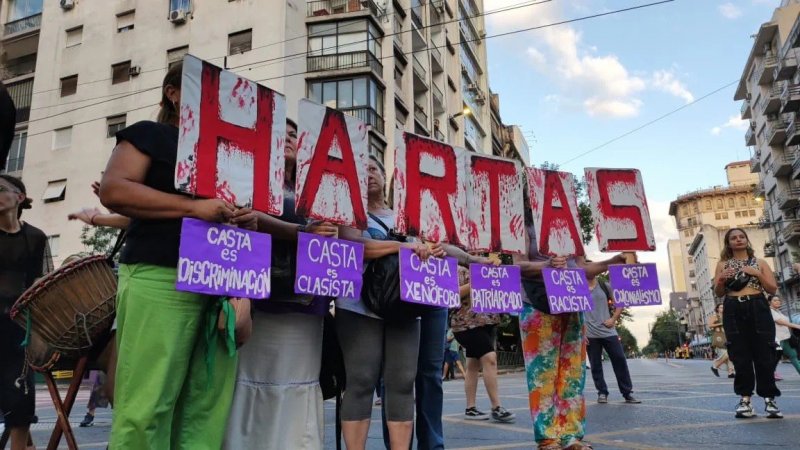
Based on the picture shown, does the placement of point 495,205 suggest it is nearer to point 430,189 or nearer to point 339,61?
point 430,189

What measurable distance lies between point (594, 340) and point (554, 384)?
14.4 feet

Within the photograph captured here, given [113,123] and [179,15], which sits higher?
[179,15]

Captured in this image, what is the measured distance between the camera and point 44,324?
2951 mm

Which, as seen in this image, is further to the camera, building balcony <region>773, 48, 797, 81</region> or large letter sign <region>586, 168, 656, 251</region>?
building balcony <region>773, 48, 797, 81</region>

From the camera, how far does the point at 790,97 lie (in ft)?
149

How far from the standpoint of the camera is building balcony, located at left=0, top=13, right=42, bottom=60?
29.1 meters

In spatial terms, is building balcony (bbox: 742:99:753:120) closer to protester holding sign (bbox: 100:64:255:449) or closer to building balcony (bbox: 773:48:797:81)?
building balcony (bbox: 773:48:797:81)

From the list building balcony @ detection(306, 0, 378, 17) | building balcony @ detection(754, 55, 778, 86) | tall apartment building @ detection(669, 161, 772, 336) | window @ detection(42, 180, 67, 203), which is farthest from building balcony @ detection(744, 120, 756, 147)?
window @ detection(42, 180, 67, 203)

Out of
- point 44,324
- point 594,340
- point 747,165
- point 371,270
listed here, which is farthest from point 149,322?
point 747,165

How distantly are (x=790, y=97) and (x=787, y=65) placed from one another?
363 cm

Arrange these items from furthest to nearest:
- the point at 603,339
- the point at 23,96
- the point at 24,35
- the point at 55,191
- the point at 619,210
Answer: the point at 24,35, the point at 23,96, the point at 55,191, the point at 603,339, the point at 619,210

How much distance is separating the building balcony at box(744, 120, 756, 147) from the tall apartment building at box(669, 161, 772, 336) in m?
26.7

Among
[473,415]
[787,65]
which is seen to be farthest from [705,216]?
[473,415]

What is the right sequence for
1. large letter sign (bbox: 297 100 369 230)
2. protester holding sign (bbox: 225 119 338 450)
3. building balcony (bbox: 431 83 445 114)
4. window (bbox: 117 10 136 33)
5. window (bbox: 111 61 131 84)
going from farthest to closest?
building balcony (bbox: 431 83 445 114)
window (bbox: 117 10 136 33)
window (bbox: 111 61 131 84)
large letter sign (bbox: 297 100 369 230)
protester holding sign (bbox: 225 119 338 450)
